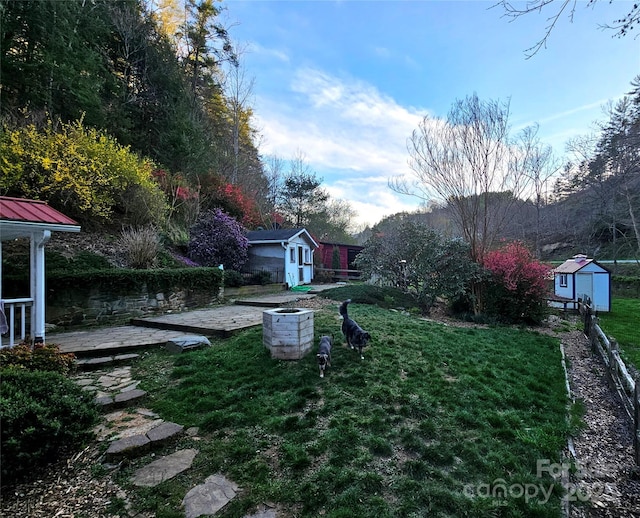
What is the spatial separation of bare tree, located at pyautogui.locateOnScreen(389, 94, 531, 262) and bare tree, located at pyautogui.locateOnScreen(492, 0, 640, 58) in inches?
279

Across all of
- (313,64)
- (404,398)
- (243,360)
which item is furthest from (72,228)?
(313,64)

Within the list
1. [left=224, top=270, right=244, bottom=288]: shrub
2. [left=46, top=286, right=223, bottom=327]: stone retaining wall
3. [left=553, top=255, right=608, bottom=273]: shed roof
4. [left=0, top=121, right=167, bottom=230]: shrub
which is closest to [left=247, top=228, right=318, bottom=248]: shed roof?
[left=224, top=270, right=244, bottom=288]: shrub

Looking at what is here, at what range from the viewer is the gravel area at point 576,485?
6.14ft

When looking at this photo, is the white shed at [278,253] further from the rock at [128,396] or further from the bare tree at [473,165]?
the rock at [128,396]

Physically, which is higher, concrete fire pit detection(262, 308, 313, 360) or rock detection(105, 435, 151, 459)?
concrete fire pit detection(262, 308, 313, 360)

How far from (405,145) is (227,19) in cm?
1416

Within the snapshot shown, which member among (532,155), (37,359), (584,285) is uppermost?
(532,155)

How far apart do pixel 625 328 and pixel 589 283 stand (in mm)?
3257

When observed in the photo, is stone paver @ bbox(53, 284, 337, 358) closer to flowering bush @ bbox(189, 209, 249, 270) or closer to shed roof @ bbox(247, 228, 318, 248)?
flowering bush @ bbox(189, 209, 249, 270)

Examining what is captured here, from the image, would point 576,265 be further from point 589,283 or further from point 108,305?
point 108,305

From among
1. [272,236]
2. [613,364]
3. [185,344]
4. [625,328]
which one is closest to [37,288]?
[185,344]

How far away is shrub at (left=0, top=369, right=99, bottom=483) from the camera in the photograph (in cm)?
199

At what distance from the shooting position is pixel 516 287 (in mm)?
8227

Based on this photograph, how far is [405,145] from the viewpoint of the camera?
9.88 meters
